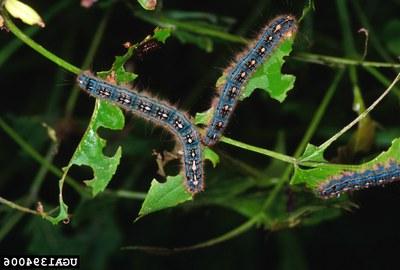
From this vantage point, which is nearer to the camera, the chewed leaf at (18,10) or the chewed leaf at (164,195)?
the chewed leaf at (18,10)

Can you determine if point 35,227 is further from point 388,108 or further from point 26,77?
point 388,108

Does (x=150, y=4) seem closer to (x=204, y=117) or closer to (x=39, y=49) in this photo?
(x=39, y=49)

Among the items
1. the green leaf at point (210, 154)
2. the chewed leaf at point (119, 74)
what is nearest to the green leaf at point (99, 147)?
the chewed leaf at point (119, 74)

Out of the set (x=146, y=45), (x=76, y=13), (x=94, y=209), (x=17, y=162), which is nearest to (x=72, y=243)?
(x=94, y=209)

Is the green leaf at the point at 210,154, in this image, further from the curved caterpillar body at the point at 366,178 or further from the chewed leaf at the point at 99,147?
the curved caterpillar body at the point at 366,178

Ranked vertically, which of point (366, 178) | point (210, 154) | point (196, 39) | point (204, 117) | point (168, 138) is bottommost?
point (366, 178)

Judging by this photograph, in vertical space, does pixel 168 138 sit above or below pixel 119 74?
above

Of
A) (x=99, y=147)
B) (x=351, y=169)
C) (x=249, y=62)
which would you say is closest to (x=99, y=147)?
(x=99, y=147)
